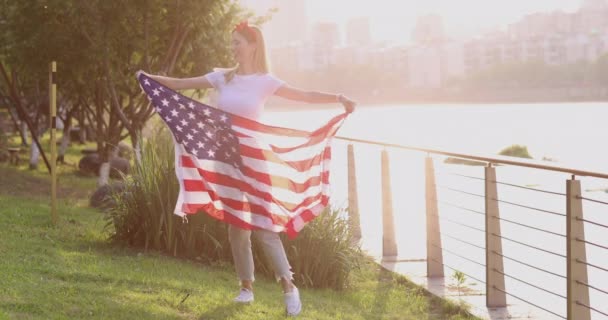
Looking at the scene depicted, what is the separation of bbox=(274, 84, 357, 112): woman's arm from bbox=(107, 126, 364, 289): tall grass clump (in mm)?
2104

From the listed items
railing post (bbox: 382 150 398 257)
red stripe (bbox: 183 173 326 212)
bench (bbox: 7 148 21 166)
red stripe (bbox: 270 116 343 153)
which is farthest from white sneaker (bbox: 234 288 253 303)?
bench (bbox: 7 148 21 166)

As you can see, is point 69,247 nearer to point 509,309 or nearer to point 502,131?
point 509,309

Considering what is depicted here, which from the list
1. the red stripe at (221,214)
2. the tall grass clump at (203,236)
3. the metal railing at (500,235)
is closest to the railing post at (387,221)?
the metal railing at (500,235)

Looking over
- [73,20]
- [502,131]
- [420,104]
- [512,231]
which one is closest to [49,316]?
[512,231]

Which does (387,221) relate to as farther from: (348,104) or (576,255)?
(576,255)

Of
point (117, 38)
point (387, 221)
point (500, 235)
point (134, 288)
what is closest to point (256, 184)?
point (134, 288)

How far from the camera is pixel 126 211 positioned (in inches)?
345

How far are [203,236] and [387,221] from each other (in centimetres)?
222

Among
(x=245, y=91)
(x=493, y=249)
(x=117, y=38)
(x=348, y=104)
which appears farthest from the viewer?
(x=117, y=38)

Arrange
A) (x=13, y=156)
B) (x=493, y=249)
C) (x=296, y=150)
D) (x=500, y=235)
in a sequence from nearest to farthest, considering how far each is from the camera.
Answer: (x=296, y=150), (x=500, y=235), (x=493, y=249), (x=13, y=156)

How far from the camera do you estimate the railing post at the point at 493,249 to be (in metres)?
7.54

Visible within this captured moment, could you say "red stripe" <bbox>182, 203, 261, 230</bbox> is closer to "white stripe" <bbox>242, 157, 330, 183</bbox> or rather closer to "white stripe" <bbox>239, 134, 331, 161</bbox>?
"white stripe" <bbox>242, 157, 330, 183</bbox>

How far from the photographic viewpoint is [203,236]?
849 centimetres

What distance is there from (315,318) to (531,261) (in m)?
4.74
